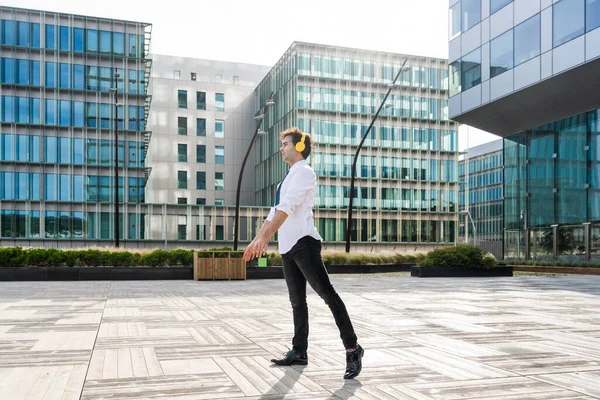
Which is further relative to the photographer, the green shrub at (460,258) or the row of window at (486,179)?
the row of window at (486,179)

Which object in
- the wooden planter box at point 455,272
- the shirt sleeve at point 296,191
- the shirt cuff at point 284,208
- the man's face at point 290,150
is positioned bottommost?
the wooden planter box at point 455,272

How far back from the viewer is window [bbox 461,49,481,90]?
3334cm

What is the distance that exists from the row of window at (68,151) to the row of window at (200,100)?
1373cm

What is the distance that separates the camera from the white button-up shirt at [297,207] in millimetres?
4945

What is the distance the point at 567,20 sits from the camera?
1070 inches

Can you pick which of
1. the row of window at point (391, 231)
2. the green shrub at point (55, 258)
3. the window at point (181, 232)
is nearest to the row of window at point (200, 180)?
the window at point (181, 232)

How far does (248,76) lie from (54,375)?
233 feet

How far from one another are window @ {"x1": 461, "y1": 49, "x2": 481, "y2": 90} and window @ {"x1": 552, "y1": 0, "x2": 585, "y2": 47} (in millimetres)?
Answer: 5653

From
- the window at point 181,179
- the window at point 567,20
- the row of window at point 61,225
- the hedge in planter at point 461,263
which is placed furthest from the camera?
the window at point 181,179

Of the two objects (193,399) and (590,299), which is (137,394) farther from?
(590,299)

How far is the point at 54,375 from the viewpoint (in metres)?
4.91

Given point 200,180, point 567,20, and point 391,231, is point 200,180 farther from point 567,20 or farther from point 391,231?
point 567,20

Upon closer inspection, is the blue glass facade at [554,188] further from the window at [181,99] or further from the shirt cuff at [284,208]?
the window at [181,99]

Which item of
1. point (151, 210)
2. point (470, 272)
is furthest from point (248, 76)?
point (470, 272)
